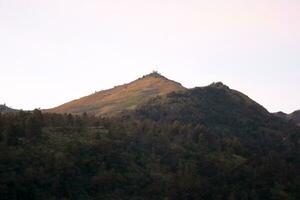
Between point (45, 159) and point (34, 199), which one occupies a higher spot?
point (45, 159)

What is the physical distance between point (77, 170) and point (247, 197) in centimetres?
6116

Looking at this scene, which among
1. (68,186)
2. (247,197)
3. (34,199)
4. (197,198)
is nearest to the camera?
(34,199)

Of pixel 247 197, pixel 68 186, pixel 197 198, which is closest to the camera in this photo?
pixel 68 186

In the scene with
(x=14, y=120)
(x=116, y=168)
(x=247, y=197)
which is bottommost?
(x=247, y=197)

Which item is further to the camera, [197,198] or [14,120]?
[14,120]

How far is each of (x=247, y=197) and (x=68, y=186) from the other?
65.8 m

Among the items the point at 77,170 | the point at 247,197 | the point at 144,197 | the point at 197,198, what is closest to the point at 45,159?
the point at 77,170

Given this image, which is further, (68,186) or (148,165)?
(148,165)

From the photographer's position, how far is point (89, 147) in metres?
187

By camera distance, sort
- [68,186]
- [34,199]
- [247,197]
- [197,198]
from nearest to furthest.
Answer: [34,199]
[68,186]
[197,198]
[247,197]

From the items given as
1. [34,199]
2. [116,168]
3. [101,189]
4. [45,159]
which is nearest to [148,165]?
[116,168]

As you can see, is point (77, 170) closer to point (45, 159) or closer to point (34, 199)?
point (45, 159)

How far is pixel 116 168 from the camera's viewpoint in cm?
18475

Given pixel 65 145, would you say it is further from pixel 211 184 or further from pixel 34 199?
pixel 211 184
